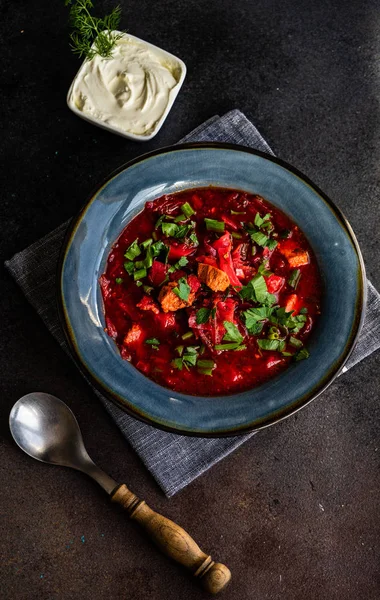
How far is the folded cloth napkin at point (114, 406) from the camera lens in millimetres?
3488

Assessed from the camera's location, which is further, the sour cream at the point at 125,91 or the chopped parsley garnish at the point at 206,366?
the sour cream at the point at 125,91

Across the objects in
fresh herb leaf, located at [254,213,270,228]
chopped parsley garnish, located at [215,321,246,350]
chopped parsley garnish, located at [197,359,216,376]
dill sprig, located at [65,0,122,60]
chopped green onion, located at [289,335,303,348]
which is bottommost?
chopped green onion, located at [289,335,303,348]

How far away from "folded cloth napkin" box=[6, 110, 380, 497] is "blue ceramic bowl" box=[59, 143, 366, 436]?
37cm

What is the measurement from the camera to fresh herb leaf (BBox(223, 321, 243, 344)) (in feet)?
10.3

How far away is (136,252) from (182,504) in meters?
1.52

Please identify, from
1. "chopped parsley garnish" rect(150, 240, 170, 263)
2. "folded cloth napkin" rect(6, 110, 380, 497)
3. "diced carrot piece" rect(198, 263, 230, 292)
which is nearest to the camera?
"diced carrot piece" rect(198, 263, 230, 292)

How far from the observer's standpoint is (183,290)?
3137 mm

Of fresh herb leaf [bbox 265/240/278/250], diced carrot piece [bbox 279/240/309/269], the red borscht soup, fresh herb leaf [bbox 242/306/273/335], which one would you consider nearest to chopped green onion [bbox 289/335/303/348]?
the red borscht soup

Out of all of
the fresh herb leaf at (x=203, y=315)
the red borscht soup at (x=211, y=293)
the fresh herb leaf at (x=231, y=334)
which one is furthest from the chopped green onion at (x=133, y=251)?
the fresh herb leaf at (x=231, y=334)

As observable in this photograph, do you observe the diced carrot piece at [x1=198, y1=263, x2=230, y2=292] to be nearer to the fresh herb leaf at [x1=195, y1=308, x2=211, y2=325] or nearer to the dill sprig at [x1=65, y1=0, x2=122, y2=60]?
the fresh herb leaf at [x1=195, y1=308, x2=211, y2=325]

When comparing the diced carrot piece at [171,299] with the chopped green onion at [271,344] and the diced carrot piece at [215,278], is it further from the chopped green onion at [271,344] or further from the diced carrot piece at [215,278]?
the chopped green onion at [271,344]

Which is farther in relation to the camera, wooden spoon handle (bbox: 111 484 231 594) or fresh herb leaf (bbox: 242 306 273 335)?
wooden spoon handle (bbox: 111 484 231 594)

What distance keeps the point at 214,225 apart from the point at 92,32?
5.03 ft

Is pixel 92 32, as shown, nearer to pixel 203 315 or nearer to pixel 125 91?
pixel 125 91
